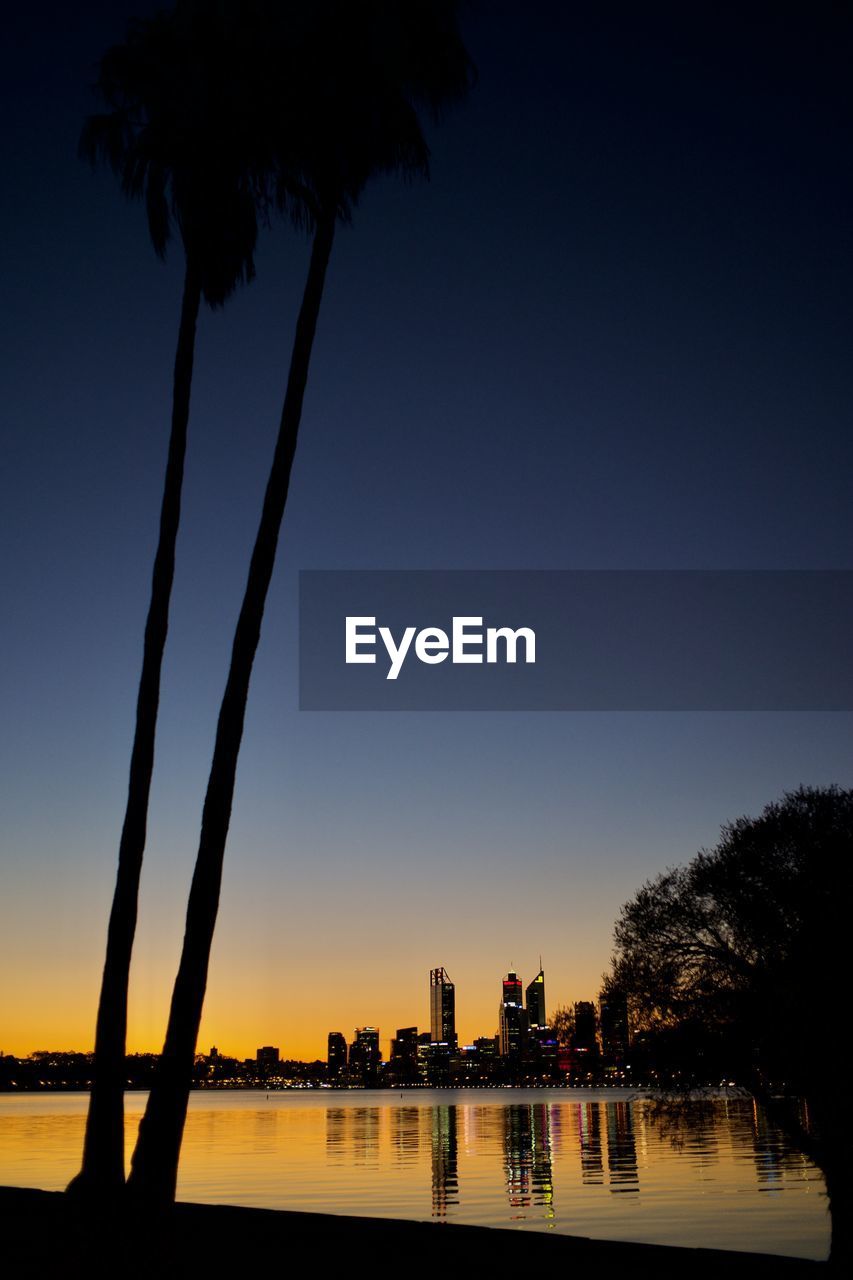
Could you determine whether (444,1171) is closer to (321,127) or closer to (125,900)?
(125,900)

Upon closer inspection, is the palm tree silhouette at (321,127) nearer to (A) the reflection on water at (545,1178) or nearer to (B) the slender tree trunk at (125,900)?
(B) the slender tree trunk at (125,900)

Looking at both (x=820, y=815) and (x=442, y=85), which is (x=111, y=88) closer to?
(x=442, y=85)

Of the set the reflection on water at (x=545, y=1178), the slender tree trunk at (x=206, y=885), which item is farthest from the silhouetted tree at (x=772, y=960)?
the slender tree trunk at (x=206, y=885)

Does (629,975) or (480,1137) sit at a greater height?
(629,975)

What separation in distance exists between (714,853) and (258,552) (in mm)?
16650

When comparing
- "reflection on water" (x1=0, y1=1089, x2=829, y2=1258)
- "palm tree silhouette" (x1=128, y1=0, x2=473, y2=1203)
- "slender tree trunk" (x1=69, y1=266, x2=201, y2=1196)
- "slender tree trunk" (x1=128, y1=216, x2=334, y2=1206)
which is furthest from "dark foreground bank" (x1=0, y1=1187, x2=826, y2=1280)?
"reflection on water" (x1=0, y1=1089, x2=829, y2=1258)

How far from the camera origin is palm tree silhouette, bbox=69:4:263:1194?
1482 cm

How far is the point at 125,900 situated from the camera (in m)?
15.0

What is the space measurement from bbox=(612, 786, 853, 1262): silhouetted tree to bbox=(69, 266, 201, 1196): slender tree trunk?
14.7 meters

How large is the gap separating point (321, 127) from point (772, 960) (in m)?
18.8

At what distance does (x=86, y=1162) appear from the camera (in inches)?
549

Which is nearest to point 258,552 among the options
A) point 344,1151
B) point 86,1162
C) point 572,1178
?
point 86,1162

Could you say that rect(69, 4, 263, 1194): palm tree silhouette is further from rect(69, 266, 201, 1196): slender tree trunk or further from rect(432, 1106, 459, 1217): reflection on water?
rect(432, 1106, 459, 1217): reflection on water

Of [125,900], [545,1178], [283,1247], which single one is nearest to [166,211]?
[125,900]
